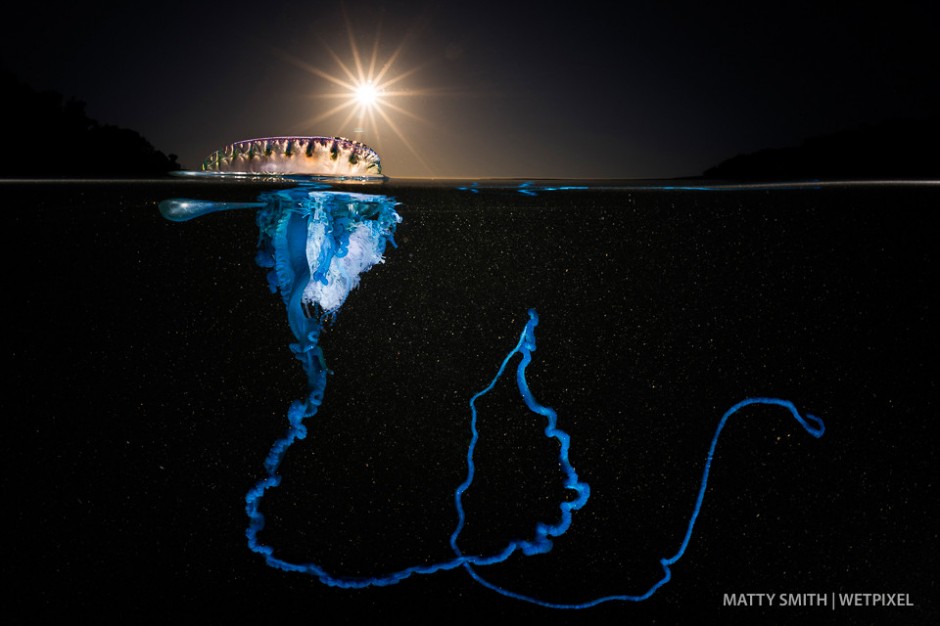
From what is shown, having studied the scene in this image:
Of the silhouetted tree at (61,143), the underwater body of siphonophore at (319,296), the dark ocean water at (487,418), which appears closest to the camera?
the underwater body of siphonophore at (319,296)

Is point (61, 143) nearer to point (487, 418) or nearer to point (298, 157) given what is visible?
point (298, 157)

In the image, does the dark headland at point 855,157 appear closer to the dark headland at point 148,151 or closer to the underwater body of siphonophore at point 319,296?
the dark headland at point 148,151

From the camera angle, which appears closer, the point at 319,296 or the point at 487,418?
the point at 319,296

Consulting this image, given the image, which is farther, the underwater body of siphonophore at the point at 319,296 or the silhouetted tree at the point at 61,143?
the silhouetted tree at the point at 61,143

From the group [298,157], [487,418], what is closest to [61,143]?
Answer: [298,157]

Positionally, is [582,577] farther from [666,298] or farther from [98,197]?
[98,197]

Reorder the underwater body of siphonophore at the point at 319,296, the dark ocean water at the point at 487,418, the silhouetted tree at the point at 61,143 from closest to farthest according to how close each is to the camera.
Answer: the underwater body of siphonophore at the point at 319,296 < the silhouetted tree at the point at 61,143 < the dark ocean water at the point at 487,418

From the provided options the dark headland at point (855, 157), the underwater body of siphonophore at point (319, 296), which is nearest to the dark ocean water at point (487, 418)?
the dark headland at point (855, 157)

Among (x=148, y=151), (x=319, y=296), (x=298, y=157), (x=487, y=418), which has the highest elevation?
(x=148, y=151)
